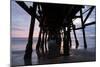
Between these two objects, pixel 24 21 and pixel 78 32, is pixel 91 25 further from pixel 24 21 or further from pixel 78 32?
pixel 24 21

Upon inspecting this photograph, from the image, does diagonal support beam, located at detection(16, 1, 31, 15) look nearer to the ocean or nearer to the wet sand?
the ocean

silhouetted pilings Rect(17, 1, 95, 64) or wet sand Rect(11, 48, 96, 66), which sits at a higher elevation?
silhouetted pilings Rect(17, 1, 95, 64)

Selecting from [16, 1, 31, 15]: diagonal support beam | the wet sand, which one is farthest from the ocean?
[16, 1, 31, 15]: diagonal support beam

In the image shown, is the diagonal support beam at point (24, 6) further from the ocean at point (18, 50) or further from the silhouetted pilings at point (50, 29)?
the ocean at point (18, 50)

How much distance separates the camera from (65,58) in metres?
2.54

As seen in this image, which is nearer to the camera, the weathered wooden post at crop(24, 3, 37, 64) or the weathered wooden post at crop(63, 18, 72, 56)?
the weathered wooden post at crop(24, 3, 37, 64)

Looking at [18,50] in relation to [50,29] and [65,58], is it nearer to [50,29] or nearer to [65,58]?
[50,29]

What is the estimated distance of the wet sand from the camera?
2359 millimetres

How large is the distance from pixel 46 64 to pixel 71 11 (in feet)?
2.59

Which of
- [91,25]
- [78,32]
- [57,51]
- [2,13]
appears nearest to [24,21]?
[2,13]

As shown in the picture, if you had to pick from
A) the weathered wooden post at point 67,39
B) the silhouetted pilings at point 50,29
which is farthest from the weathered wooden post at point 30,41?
the weathered wooden post at point 67,39

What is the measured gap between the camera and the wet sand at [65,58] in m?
2.36

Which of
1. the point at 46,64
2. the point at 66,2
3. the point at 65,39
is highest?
the point at 66,2
